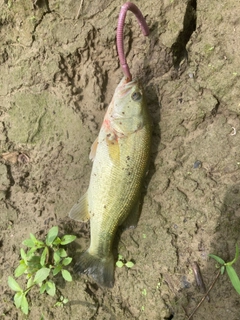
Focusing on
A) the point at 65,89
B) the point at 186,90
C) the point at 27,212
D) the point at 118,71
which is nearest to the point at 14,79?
the point at 65,89

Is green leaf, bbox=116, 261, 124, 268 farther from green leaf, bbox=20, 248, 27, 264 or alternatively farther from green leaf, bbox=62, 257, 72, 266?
green leaf, bbox=20, 248, 27, 264

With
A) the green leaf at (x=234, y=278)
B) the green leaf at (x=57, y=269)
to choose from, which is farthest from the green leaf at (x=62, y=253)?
the green leaf at (x=234, y=278)

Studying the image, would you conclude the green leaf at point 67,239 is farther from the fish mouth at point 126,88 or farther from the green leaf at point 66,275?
the fish mouth at point 126,88

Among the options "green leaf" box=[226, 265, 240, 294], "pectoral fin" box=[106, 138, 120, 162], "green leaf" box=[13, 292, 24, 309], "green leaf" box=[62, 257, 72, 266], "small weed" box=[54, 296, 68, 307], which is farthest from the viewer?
"small weed" box=[54, 296, 68, 307]

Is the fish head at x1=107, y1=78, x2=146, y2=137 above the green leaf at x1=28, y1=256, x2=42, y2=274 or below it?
above

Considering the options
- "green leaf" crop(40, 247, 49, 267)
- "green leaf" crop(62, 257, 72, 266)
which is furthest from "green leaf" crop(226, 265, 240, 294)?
"green leaf" crop(40, 247, 49, 267)

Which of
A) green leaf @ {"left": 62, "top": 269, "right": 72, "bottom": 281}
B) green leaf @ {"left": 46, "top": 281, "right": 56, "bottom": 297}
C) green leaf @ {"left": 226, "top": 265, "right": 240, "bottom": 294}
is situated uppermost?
green leaf @ {"left": 226, "top": 265, "right": 240, "bottom": 294}

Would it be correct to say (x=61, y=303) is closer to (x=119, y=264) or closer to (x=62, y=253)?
(x=62, y=253)

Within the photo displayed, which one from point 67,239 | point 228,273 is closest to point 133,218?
point 67,239
